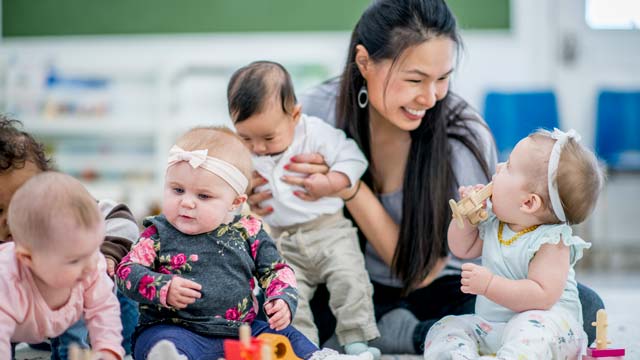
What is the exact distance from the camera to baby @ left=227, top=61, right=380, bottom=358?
5.24 ft

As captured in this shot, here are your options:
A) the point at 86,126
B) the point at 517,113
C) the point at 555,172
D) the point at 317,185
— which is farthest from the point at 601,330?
the point at 86,126

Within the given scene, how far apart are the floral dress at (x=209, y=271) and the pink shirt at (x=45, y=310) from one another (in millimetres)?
60

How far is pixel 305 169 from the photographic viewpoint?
1706mm

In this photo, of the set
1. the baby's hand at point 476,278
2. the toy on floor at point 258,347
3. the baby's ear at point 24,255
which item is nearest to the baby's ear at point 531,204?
the baby's hand at point 476,278

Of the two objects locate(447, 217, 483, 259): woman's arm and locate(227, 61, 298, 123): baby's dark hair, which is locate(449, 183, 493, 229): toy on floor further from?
locate(227, 61, 298, 123): baby's dark hair

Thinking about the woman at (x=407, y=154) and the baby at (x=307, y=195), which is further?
the woman at (x=407, y=154)

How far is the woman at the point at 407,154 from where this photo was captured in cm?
173

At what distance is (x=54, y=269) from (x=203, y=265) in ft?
0.96

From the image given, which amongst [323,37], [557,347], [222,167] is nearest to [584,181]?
[557,347]

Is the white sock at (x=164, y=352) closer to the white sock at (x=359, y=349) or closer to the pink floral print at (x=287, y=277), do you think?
the pink floral print at (x=287, y=277)

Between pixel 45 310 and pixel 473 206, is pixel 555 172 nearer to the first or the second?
pixel 473 206

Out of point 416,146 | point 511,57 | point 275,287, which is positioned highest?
point 511,57

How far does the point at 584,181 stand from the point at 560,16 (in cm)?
350

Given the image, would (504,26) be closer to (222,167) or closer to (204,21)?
(204,21)
